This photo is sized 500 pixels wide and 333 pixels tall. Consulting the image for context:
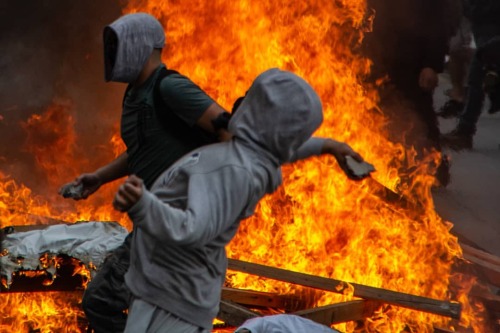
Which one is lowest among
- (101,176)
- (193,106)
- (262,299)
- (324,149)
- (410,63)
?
(262,299)

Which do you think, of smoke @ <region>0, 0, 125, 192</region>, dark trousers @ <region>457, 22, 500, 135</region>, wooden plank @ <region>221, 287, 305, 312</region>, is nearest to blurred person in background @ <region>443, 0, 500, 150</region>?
Answer: dark trousers @ <region>457, 22, 500, 135</region>

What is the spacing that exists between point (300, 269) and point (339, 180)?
0.94 meters

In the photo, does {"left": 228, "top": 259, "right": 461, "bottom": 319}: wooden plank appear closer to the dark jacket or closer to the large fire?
the large fire

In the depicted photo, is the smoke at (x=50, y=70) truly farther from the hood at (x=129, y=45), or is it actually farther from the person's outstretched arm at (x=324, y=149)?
the person's outstretched arm at (x=324, y=149)

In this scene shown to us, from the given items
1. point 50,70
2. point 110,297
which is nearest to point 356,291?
point 110,297

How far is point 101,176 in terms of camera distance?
4.38m

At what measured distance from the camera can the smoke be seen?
9234 mm

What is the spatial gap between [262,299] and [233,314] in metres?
0.84

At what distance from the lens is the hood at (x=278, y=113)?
323 cm

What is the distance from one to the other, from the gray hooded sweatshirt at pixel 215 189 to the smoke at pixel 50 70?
6.13 metres

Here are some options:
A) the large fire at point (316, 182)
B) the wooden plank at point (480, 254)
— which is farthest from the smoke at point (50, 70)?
the wooden plank at point (480, 254)

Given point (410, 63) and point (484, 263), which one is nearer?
point (484, 263)

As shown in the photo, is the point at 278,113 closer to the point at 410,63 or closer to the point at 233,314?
the point at 233,314

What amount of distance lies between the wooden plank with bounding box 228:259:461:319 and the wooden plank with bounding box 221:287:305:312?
0.73 ft
